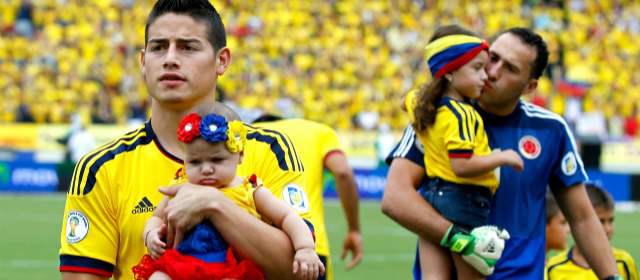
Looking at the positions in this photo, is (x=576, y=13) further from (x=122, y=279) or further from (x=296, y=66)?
(x=122, y=279)

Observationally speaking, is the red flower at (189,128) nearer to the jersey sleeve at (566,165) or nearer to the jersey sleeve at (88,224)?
the jersey sleeve at (88,224)

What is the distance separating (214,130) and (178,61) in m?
0.35

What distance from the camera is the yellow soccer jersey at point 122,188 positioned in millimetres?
4586

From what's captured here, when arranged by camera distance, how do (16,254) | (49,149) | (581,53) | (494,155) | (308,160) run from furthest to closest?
(581,53) → (49,149) → (16,254) → (308,160) → (494,155)

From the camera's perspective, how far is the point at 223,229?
425 cm

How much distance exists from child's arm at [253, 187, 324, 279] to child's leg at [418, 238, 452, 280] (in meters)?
1.94

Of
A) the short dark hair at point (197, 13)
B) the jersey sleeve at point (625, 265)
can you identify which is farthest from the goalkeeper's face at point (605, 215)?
the short dark hair at point (197, 13)

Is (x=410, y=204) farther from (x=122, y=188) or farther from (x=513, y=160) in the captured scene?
(x=122, y=188)

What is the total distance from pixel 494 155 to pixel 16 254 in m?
11.0

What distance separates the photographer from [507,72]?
623 centimetres

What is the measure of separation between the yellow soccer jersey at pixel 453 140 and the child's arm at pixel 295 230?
173 centimetres

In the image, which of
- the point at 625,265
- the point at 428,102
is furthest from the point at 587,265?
the point at 428,102

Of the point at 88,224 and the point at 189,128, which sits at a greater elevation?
the point at 189,128

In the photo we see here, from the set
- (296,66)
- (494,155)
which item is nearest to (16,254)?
(494,155)
